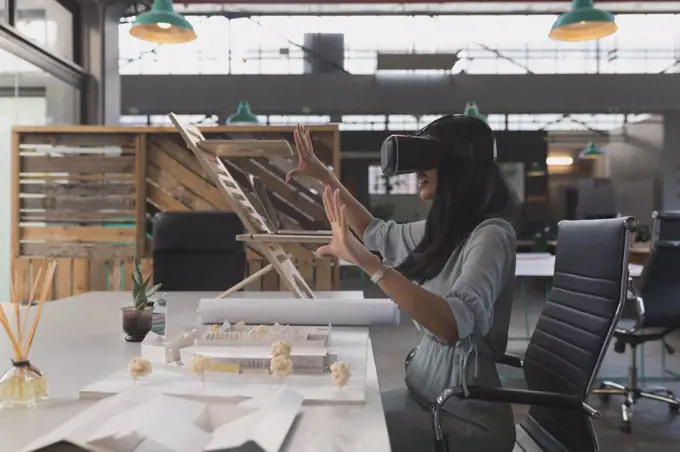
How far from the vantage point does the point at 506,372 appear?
15.1ft

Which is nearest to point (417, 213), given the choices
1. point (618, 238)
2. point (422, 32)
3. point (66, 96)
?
point (422, 32)

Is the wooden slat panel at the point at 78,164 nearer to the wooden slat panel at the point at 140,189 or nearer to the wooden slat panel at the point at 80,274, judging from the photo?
the wooden slat panel at the point at 140,189

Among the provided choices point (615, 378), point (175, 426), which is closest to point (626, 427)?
point (615, 378)

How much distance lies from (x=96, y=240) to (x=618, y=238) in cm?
440

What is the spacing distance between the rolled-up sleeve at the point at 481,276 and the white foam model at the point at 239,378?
0.26 metres

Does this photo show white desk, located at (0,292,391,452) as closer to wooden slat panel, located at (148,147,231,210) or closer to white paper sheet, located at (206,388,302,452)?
white paper sheet, located at (206,388,302,452)

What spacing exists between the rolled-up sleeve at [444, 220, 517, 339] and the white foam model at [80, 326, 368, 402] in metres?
0.26

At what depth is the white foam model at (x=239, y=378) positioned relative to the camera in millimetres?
1133

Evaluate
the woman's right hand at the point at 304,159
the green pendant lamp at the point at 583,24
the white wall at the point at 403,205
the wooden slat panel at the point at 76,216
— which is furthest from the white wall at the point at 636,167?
→ the woman's right hand at the point at 304,159

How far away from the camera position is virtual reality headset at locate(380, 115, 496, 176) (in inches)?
59.1

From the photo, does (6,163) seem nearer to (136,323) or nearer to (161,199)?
(161,199)

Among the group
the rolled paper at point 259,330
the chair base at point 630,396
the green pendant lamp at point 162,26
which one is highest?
the green pendant lamp at point 162,26

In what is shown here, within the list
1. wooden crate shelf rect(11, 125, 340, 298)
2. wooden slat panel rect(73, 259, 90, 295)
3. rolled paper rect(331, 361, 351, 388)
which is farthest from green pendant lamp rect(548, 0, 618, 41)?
rolled paper rect(331, 361, 351, 388)

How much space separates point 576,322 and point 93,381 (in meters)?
1.22
